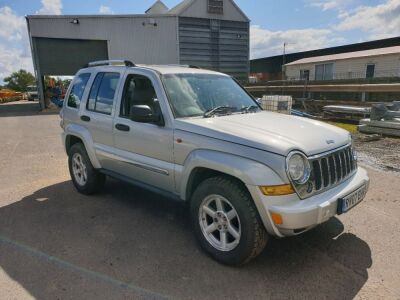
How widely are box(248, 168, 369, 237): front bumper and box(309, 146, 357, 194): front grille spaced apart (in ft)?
0.44

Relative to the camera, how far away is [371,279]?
9.67 feet

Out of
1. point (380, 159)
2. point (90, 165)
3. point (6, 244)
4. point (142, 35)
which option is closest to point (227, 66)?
point (142, 35)

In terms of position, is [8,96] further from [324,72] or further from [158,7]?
[324,72]

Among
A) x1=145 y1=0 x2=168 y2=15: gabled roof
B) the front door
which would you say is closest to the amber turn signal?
the front door

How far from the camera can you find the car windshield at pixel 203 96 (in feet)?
12.3

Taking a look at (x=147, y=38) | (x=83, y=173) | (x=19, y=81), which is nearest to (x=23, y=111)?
(x=147, y=38)

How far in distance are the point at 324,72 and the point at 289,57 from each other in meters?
15.2

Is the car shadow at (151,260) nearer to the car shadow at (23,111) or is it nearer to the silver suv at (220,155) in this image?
the silver suv at (220,155)

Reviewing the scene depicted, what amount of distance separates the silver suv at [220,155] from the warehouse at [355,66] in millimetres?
20547

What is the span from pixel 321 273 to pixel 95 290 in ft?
6.68

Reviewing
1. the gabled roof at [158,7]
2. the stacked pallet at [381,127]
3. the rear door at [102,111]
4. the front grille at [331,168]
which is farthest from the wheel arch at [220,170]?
the gabled roof at [158,7]

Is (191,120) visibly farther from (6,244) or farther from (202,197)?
(6,244)

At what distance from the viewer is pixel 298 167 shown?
9.39 feet

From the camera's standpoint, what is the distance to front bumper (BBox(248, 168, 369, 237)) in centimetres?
273
